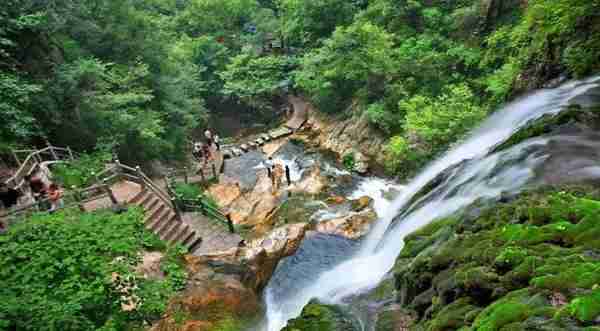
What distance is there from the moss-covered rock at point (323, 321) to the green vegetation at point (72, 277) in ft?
9.79

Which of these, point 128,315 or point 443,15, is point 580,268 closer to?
point 128,315

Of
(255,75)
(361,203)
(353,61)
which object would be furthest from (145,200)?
(255,75)

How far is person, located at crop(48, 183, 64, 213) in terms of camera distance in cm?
1002

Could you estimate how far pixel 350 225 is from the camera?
12984mm

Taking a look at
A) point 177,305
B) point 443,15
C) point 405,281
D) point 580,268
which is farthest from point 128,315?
point 443,15

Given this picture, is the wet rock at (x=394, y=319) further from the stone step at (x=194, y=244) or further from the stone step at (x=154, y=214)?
the stone step at (x=154, y=214)

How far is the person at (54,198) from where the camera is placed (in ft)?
32.9

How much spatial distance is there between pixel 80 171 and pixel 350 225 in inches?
367

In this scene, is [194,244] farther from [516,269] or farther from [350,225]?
[516,269]

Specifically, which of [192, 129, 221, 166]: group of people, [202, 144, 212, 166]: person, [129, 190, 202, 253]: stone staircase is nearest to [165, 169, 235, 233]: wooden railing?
[129, 190, 202, 253]: stone staircase

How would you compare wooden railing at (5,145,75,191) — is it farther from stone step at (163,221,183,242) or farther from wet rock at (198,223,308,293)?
wet rock at (198,223,308,293)

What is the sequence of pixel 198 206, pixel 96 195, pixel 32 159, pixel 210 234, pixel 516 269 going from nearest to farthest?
pixel 516 269
pixel 96 195
pixel 210 234
pixel 32 159
pixel 198 206

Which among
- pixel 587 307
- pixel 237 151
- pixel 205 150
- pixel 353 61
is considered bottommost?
pixel 587 307

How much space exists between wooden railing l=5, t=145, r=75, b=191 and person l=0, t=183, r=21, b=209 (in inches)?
12.1
